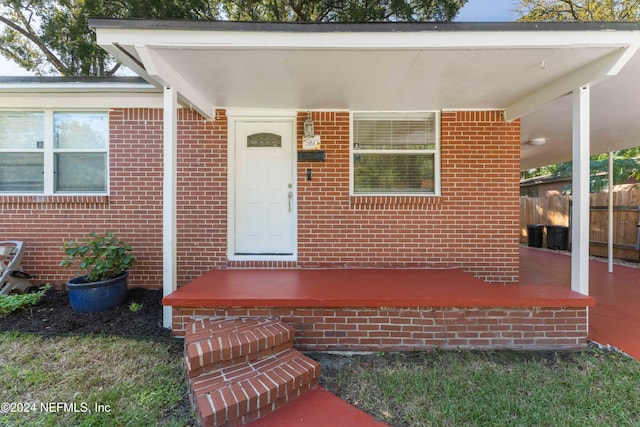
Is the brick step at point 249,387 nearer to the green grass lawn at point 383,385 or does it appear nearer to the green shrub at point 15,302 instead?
the green grass lawn at point 383,385

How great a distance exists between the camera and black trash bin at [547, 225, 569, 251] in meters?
8.45

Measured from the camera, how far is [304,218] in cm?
410

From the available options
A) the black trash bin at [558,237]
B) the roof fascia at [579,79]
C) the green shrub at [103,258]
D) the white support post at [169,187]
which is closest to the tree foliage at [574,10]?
the black trash bin at [558,237]

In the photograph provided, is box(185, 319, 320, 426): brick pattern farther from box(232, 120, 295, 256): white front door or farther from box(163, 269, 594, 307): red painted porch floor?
box(232, 120, 295, 256): white front door

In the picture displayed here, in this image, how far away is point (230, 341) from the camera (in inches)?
85.6

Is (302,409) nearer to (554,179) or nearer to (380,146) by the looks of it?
(380,146)

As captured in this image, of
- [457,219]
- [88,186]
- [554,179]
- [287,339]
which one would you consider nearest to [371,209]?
[457,219]

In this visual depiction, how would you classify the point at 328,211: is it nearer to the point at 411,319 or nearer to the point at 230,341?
the point at 411,319

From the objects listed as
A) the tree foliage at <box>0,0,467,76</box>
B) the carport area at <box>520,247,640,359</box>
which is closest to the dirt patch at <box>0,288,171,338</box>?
the carport area at <box>520,247,640,359</box>

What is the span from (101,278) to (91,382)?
1719 millimetres

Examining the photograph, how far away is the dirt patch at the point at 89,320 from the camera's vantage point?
9.78 feet

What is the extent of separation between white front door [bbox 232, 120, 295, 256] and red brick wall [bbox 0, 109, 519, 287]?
0.18 metres

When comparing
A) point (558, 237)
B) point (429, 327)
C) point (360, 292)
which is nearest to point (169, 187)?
point (360, 292)

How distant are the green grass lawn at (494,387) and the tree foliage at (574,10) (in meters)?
11.9
